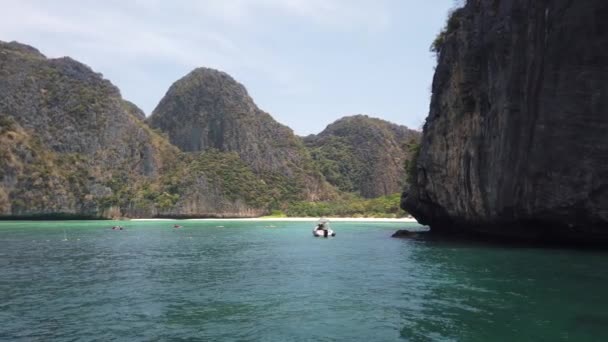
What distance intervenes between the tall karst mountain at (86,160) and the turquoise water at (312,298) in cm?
11153

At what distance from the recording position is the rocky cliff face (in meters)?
30.0

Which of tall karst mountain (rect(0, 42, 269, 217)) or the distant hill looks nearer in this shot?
tall karst mountain (rect(0, 42, 269, 217))

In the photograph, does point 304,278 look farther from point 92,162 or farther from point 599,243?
point 92,162

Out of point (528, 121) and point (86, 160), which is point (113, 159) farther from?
point (528, 121)

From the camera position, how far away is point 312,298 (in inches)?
800

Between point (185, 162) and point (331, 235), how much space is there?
12707cm

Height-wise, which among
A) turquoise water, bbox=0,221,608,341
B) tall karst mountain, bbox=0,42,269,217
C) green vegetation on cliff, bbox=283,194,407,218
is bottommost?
turquoise water, bbox=0,221,608,341

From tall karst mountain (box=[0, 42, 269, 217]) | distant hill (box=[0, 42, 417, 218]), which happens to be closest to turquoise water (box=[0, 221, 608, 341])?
tall karst mountain (box=[0, 42, 269, 217])

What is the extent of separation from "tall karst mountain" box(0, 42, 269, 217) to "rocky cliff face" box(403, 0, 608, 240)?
119714 mm

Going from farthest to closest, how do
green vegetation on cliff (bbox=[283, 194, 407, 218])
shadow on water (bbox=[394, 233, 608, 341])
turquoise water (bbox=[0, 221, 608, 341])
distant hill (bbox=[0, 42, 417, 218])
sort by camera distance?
green vegetation on cliff (bbox=[283, 194, 407, 218])
distant hill (bbox=[0, 42, 417, 218])
turquoise water (bbox=[0, 221, 608, 341])
shadow on water (bbox=[394, 233, 608, 341])

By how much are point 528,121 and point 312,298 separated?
71.5ft

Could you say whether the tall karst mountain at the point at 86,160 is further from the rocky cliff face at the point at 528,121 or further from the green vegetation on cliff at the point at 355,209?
the rocky cliff face at the point at 528,121

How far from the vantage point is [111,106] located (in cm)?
17100

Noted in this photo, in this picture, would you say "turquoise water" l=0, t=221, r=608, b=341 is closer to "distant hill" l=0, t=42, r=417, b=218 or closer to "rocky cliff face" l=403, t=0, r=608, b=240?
"rocky cliff face" l=403, t=0, r=608, b=240
